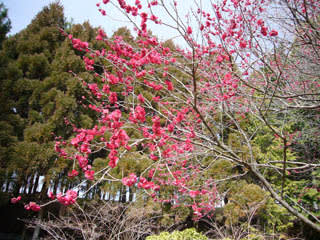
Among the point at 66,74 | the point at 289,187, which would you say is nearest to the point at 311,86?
the point at 289,187

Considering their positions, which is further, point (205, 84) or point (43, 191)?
point (43, 191)

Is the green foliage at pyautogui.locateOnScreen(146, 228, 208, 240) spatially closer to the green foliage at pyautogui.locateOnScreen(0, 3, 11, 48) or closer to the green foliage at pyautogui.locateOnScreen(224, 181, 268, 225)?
the green foliage at pyautogui.locateOnScreen(224, 181, 268, 225)

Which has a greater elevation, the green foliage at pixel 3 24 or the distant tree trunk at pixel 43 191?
the green foliage at pixel 3 24

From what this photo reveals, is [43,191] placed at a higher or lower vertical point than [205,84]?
lower

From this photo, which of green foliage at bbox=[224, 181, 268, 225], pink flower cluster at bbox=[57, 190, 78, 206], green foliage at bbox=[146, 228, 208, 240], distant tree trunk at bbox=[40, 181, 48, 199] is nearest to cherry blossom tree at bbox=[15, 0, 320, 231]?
pink flower cluster at bbox=[57, 190, 78, 206]

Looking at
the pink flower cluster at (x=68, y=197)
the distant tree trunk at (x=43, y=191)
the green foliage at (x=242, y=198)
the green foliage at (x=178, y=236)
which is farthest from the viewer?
the distant tree trunk at (x=43, y=191)

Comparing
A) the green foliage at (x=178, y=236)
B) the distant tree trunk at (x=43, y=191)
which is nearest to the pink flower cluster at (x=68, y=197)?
the green foliage at (x=178, y=236)

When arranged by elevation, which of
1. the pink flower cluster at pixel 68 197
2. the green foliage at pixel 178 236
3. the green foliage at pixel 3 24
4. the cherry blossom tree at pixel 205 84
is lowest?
the green foliage at pixel 178 236

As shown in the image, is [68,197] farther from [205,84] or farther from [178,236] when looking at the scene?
[178,236]

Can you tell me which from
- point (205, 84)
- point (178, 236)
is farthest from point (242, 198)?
point (205, 84)

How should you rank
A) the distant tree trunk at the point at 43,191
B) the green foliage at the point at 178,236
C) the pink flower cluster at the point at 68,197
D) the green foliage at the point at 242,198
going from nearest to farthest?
the pink flower cluster at the point at 68,197, the green foliage at the point at 178,236, the green foliage at the point at 242,198, the distant tree trunk at the point at 43,191

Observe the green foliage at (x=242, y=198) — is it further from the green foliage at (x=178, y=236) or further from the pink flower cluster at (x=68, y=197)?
the pink flower cluster at (x=68, y=197)

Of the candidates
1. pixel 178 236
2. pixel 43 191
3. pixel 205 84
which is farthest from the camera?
pixel 43 191

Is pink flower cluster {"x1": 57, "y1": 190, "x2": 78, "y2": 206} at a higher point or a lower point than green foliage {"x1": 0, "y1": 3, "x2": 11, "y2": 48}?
lower
